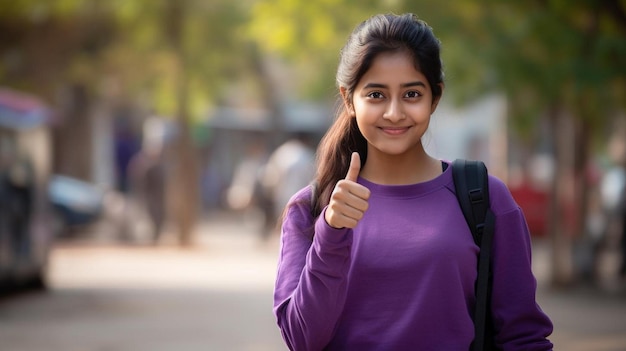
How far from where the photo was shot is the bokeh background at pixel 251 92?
12.5 m

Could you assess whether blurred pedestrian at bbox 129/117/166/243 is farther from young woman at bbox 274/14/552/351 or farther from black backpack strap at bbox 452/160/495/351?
black backpack strap at bbox 452/160/495/351

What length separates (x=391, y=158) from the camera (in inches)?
122

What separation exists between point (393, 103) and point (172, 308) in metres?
10.7

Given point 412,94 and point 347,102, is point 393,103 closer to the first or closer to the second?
point 412,94

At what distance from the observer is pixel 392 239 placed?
9.71 ft

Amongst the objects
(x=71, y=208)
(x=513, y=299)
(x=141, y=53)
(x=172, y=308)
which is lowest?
(x=513, y=299)

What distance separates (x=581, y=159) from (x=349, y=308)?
15.4m

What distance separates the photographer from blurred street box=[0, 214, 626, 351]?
10.8 meters

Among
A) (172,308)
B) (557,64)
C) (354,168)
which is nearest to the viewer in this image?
(354,168)

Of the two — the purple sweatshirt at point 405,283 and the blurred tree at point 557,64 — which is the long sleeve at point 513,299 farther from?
the blurred tree at point 557,64

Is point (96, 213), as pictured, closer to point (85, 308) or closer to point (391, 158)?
point (85, 308)

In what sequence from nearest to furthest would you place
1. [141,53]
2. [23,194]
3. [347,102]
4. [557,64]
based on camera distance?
1. [347,102]
2. [557,64]
3. [23,194]
4. [141,53]

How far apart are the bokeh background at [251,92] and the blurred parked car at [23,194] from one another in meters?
0.03

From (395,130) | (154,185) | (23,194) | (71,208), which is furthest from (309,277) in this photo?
(71,208)
